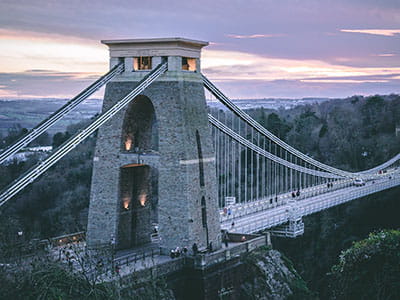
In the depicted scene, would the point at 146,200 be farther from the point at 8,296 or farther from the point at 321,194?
the point at 321,194

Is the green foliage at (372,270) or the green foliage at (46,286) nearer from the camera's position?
the green foliage at (46,286)

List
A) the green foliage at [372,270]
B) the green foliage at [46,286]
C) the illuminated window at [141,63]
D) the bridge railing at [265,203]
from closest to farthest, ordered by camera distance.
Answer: the green foliage at [46,286] < the green foliage at [372,270] < the illuminated window at [141,63] < the bridge railing at [265,203]

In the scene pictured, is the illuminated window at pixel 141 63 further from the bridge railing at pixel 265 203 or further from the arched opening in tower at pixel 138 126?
the bridge railing at pixel 265 203

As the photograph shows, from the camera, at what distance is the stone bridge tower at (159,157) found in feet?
78.1

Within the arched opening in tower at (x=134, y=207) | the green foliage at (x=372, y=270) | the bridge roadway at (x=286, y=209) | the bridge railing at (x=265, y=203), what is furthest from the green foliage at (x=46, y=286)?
the bridge railing at (x=265, y=203)

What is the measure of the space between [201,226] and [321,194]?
2357 cm

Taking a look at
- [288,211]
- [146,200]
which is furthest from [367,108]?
[146,200]

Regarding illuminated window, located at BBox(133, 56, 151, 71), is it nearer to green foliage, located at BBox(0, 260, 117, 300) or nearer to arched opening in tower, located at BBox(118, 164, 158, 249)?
arched opening in tower, located at BBox(118, 164, 158, 249)

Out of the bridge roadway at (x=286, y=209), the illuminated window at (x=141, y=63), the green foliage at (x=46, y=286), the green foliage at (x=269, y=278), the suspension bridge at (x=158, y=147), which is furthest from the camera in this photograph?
the bridge roadway at (x=286, y=209)

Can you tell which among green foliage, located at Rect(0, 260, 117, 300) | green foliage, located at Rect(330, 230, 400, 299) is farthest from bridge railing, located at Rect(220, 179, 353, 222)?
green foliage, located at Rect(0, 260, 117, 300)

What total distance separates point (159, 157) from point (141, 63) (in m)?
3.41

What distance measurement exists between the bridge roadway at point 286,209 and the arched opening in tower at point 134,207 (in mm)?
4757

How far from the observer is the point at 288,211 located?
117ft

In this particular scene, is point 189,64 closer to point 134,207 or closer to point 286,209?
point 134,207
